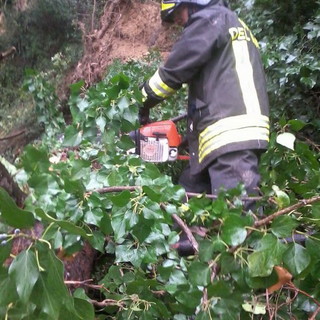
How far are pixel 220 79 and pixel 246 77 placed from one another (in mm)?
134

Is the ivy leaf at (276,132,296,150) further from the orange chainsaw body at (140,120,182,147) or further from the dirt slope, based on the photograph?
the dirt slope

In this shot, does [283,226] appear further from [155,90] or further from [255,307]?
[155,90]

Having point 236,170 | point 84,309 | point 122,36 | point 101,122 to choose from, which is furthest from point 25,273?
point 122,36

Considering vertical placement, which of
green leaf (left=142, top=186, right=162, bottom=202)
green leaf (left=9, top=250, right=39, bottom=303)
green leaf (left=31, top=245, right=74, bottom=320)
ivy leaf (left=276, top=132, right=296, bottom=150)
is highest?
green leaf (left=9, top=250, right=39, bottom=303)

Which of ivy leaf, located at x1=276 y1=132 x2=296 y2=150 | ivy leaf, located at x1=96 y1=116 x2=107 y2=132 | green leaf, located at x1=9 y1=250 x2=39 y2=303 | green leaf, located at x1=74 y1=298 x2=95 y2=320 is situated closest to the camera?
green leaf, located at x1=9 y1=250 x2=39 y2=303

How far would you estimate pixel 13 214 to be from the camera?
0.85 meters

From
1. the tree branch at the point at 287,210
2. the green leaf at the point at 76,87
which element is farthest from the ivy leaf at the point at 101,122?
the tree branch at the point at 287,210

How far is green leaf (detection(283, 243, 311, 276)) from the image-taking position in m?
1.02

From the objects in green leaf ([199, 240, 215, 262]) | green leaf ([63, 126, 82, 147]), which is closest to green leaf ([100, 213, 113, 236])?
green leaf ([199, 240, 215, 262])

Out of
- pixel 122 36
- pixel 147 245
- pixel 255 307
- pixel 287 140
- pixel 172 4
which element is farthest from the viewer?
pixel 122 36

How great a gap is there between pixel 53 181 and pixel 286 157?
101 cm

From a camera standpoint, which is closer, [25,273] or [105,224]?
[25,273]

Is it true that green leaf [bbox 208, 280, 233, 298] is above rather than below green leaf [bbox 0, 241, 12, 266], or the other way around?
below

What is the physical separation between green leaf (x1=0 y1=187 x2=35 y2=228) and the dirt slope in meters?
6.22
